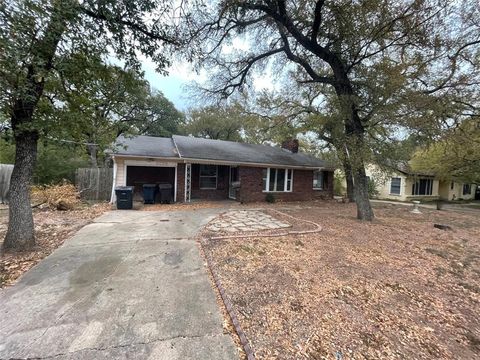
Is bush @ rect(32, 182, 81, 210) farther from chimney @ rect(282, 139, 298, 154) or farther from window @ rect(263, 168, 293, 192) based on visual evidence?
chimney @ rect(282, 139, 298, 154)

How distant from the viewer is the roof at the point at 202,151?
37.5 feet

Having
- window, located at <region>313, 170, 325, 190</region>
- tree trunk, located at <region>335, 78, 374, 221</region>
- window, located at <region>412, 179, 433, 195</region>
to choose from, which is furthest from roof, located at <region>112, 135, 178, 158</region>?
window, located at <region>412, 179, 433, 195</region>

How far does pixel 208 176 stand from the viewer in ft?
44.8

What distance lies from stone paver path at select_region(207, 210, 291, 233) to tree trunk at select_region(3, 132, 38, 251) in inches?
162

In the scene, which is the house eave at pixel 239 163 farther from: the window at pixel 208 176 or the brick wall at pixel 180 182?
the window at pixel 208 176

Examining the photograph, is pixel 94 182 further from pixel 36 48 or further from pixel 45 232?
pixel 36 48

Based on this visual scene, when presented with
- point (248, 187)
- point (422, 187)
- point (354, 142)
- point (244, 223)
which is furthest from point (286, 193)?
point (422, 187)

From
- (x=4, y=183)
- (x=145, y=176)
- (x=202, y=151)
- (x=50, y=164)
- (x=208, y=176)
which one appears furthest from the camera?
(x=50, y=164)

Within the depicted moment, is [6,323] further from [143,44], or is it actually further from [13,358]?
[143,44]

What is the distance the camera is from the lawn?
262cm

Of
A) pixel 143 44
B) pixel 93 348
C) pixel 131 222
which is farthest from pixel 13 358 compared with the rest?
pixel 143 44

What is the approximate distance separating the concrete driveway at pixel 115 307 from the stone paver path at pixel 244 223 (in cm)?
187

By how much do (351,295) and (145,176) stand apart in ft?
38.3

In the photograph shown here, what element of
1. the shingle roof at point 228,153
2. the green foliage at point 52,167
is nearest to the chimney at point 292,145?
the shingle roof at point 228,153
